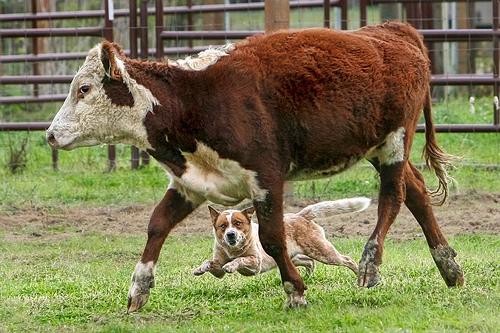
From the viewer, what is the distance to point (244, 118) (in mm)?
7473

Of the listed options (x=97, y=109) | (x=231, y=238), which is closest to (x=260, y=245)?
(x=231, y=238)

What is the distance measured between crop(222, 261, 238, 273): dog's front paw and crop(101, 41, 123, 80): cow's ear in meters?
1.88

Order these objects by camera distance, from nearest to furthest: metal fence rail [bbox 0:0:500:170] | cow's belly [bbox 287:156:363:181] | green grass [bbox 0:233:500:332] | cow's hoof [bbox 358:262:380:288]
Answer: green grass [bbox 0:233:500:332]
cow's belly [bbox 287:156:363:181]
cow's hoof [bbox 358:262:380:288]
metal fence rail [bbox 0:0:500:170]

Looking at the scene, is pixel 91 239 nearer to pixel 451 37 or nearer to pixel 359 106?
pixel 359 106

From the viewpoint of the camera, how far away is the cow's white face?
299 inches

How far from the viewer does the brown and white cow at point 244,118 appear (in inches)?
295

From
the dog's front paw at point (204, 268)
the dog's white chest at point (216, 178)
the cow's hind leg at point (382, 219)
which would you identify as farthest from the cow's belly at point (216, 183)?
the dog's front paw at point (204, 268)

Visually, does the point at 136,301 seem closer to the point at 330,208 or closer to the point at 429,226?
the point at 429,226

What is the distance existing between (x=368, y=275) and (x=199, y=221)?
4581 mm

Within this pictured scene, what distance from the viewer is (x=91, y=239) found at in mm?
11430

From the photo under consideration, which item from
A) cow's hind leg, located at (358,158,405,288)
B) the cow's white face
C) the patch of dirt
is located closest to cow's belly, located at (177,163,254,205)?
the cow's white face

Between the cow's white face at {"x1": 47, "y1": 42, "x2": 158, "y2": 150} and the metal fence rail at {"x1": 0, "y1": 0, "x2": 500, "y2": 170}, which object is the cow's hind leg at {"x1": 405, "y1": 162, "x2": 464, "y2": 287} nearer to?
the cow's white face at {"x1": 47, "y1": 42, "x2": 158, "y2": 150}

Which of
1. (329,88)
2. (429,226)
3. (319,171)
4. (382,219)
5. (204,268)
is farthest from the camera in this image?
(204,268)

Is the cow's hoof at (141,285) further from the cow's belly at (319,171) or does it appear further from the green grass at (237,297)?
the cow's belly at (319,171)
